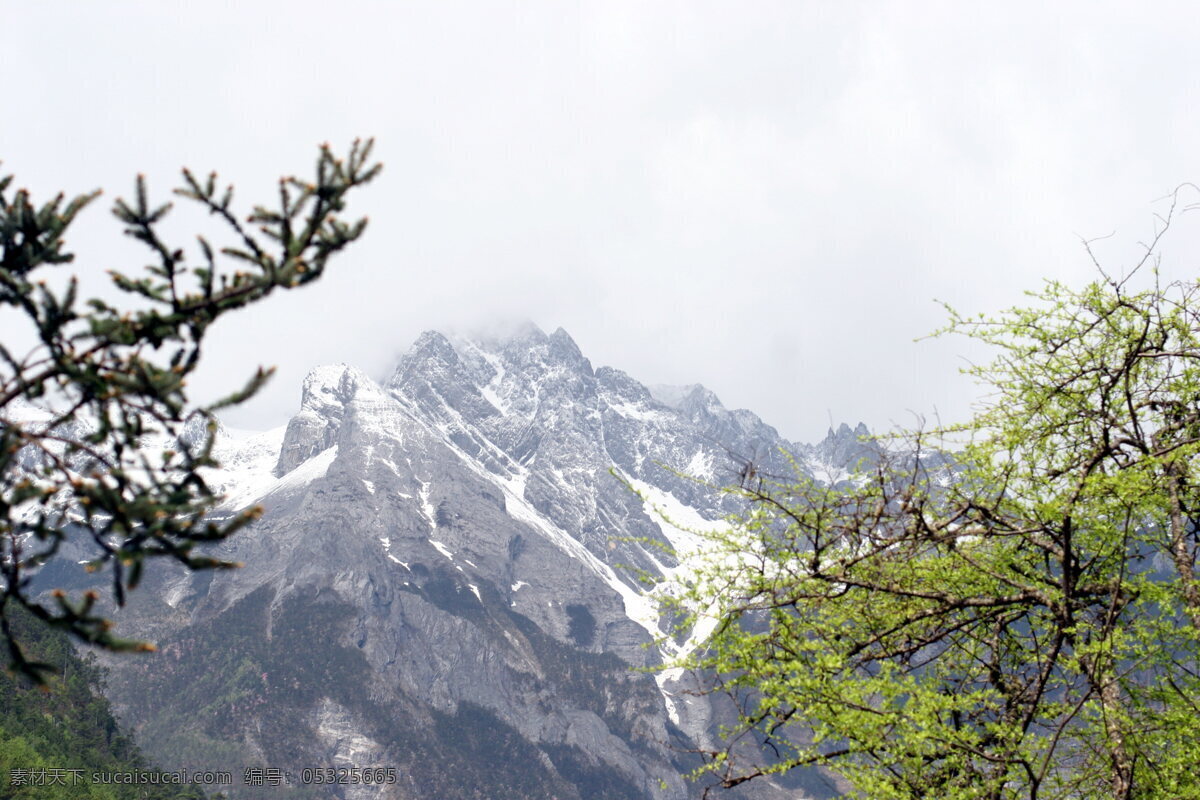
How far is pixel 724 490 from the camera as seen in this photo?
27.2 ft

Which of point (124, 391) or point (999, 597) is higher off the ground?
point (999, 597)

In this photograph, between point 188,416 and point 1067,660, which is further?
point 1067,660

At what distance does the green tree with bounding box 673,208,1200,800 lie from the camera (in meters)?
6.80

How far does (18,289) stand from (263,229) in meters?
1.41

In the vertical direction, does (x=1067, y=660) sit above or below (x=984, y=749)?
above

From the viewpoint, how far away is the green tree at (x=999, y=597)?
6797 millimetres

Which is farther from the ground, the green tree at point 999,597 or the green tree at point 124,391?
the green tree at point 999,597

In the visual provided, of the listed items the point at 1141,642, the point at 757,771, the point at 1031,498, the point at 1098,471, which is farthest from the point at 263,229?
the point at 1141,642

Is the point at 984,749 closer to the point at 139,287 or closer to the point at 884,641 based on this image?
the point at 884,641

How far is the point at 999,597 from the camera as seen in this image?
755 centimetres

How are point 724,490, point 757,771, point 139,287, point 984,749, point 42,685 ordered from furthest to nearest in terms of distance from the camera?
point 724,490
point 984,749
point 757,771
point 139,287
point 42,685

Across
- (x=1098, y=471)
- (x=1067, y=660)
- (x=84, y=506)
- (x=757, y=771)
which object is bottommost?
(x=84, y=506)

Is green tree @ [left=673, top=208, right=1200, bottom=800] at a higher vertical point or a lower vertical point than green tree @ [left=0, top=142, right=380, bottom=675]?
higher

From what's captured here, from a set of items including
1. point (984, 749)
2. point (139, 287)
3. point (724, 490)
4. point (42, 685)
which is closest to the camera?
point (42, 685)
